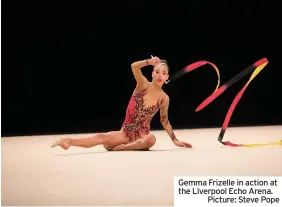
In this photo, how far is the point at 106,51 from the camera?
4.59 metres

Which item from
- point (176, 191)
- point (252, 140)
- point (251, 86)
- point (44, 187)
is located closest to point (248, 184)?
point (176, 191)

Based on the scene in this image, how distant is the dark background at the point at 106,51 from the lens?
14.4 feet

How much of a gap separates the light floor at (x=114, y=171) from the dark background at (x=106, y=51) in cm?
125

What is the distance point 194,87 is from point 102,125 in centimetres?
110

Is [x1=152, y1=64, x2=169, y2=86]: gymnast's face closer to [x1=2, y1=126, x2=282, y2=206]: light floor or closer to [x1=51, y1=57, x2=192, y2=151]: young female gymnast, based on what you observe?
[x1=51, y1=57, x2=192, y2=151]: young female gymnast

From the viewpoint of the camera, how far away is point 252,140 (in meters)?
3.68

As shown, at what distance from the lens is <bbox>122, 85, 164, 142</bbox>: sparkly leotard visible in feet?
9.95

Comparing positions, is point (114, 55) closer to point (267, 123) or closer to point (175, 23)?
point (175, 23)

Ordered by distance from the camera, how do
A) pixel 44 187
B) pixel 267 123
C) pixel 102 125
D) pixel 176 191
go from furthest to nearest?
pixel 267 123, pixel 102 125, pixel 44 187, pixel 176 191

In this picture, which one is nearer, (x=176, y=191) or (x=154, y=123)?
(x=176, y=191)

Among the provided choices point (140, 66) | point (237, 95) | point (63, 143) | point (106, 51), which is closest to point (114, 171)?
point (63, 143)
